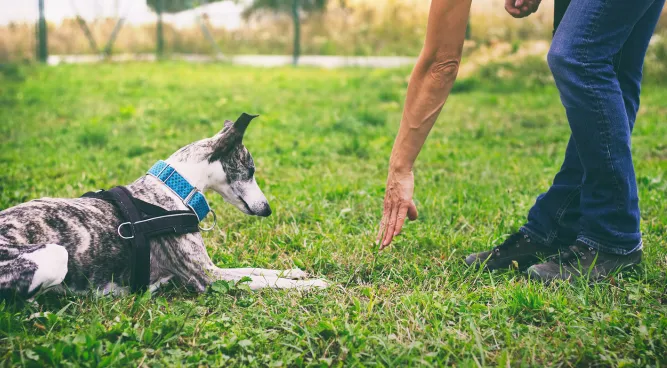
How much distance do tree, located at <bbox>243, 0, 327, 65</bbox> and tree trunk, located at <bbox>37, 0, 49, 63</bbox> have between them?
6.85 meters

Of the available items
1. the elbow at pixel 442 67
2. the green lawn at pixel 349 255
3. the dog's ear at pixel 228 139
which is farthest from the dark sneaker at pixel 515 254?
the dog's ear at pixel 228 139

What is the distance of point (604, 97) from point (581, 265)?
2.60 ft

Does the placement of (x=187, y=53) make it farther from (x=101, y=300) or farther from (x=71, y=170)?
(x=101, y=300)

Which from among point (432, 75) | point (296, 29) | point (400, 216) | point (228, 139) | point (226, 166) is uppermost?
point (296, 29)

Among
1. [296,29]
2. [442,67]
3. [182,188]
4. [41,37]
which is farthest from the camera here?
[296,29]

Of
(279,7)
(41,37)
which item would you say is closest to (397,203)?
(41,37)

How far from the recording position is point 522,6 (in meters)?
2.89

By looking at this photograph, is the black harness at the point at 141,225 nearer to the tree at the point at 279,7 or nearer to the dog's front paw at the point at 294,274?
the dog's front paw at the point at 294,274

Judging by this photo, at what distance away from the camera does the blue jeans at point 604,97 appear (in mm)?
2404

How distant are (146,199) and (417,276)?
1.40 metres

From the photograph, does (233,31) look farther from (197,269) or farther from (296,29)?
(197,269)

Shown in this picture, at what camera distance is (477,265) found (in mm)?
3014

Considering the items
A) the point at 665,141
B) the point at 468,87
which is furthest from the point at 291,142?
the point at 468,87

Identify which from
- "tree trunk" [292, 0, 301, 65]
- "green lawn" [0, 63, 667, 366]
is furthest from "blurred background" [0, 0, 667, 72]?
"green lawn" [0, 63, 667, 366]
